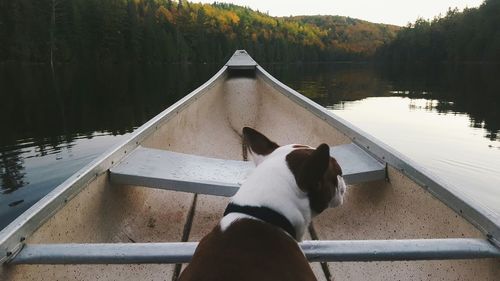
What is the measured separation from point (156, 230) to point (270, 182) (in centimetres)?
241

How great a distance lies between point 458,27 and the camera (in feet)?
332

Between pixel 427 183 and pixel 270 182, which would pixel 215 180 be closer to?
pixel 427 183

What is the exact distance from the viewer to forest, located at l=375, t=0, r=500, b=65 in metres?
85.9

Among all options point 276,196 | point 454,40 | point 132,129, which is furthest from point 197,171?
point 454,40

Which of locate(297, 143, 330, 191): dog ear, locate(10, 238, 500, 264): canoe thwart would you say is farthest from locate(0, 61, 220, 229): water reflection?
locate(297, 143, 330, 191): dog ear

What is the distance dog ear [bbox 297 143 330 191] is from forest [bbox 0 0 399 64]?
6909 centimetres

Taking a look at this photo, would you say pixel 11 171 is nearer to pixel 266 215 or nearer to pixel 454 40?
pixel 266 215

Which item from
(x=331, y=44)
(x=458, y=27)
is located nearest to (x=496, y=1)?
(x=458, y=27)

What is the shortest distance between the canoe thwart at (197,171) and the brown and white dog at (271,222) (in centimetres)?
150

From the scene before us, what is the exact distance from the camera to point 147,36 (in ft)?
270

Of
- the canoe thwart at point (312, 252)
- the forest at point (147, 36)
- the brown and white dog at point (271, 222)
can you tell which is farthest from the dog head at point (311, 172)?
the forest at point (147, 36)

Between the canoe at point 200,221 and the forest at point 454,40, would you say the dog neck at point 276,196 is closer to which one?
the canoe at point 200,221

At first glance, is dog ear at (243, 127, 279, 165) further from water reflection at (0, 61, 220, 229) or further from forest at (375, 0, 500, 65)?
forest at (375, 0, 500, 65)

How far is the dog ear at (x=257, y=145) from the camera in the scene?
1864mm
